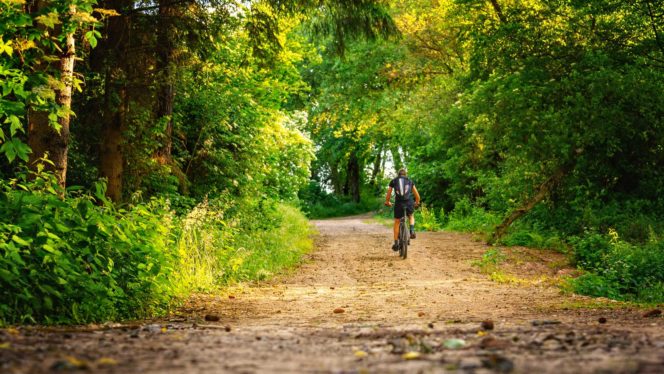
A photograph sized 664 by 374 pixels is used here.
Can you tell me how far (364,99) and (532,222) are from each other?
44.4 feet

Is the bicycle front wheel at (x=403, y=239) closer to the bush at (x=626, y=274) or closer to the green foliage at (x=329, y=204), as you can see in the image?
the bush at (x=626, y=274)

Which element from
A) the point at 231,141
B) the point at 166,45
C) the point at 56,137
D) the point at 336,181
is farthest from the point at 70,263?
the point at 336,181

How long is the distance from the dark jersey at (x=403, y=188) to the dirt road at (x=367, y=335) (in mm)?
4619

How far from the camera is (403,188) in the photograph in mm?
15992

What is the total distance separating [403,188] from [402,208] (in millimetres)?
496

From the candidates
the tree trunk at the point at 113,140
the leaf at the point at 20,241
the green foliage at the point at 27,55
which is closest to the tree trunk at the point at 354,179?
the tree trunk at the point at 113,140

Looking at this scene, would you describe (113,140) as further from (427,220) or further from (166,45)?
(427,220)

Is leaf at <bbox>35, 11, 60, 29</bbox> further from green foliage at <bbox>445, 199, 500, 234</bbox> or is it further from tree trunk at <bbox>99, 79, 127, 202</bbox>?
green foliage at <bbox>445, 199, 500, 234</bbox>

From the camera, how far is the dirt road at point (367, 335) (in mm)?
3531

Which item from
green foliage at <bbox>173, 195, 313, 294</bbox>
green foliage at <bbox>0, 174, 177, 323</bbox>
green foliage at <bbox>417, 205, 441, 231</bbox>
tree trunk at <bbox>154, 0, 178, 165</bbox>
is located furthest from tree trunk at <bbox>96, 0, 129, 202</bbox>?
green foliage at <bbox>417, 205, 441, 231</bbox>

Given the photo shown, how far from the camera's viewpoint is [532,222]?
1938cm

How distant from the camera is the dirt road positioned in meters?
3.53

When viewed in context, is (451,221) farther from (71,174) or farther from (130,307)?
(130,307)

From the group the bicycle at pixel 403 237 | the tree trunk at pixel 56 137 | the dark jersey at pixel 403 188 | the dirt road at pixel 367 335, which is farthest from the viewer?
the dark jersey at pixel 403 188
